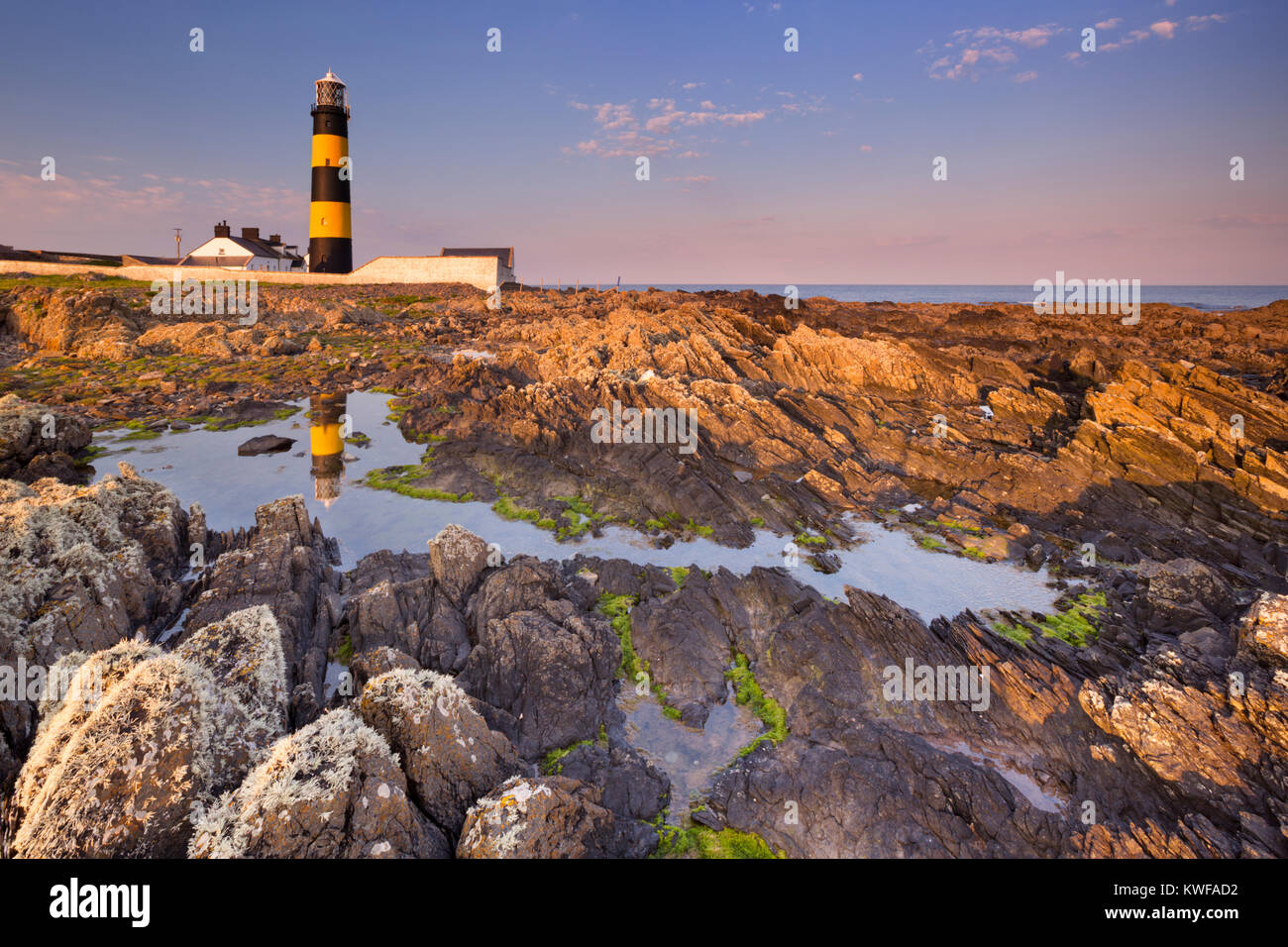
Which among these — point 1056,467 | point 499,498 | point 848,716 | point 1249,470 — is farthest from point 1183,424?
point 499,498

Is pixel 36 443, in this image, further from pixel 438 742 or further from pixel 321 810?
pixel 321 810

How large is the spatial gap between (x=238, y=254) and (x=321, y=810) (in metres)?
86.8

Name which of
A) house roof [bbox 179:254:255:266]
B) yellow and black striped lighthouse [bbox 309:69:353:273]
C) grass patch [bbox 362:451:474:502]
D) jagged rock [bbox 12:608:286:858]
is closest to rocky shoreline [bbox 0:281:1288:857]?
jagged rock [bbox 12:608:286:858]

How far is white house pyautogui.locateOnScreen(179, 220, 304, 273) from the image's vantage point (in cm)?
7406

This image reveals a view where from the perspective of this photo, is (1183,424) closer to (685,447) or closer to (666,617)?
(685,447)

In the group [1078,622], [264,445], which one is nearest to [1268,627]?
[1078,622]

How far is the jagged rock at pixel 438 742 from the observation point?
23.7ft

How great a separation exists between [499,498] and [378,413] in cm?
1227

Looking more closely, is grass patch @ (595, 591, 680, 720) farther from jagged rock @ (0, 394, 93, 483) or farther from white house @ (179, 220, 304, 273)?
white house @ (179, 220, 304, 273)

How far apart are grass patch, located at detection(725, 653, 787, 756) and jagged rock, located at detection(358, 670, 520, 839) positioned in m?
4.08

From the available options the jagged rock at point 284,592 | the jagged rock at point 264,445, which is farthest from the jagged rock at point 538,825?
the jagged rock at point 264,445

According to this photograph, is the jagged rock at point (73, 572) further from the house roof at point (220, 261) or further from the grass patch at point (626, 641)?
the house roof at point (220, 261)

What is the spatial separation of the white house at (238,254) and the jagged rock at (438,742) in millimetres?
80432

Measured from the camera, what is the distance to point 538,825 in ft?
21.6
